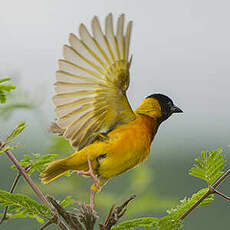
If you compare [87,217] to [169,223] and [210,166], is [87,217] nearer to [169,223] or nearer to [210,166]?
[169,223]

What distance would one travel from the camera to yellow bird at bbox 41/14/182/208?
0.84m

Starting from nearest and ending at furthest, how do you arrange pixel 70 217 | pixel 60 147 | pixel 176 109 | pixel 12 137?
1. pixel 70 217
2. pixel 12 137
3. pixel 176 109
4. pixel 60 147

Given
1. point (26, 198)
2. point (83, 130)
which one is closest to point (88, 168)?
point (83, 130)

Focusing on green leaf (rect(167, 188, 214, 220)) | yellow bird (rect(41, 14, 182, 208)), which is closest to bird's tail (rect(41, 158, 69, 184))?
yellow bird (rect(41, 14, 182, 208))

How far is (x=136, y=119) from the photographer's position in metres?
1.00

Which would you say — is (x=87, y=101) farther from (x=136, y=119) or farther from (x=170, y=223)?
(x=170, y=223)

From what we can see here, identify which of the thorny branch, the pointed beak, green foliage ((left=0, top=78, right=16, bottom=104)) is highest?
green foliage ((left=0, top=78, right=16, bottom=104))

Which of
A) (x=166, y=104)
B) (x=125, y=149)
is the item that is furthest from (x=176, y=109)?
(x=125, y=149)

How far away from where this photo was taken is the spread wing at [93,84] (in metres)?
0.84

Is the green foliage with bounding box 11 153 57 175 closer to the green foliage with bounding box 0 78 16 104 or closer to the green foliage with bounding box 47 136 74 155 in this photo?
the green foliage with bounding box 0 78 16 104

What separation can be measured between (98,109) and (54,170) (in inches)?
5.9

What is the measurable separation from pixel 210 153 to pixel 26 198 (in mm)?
329

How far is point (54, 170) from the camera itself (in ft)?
3.08

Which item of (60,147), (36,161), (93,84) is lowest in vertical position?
(60,147)
